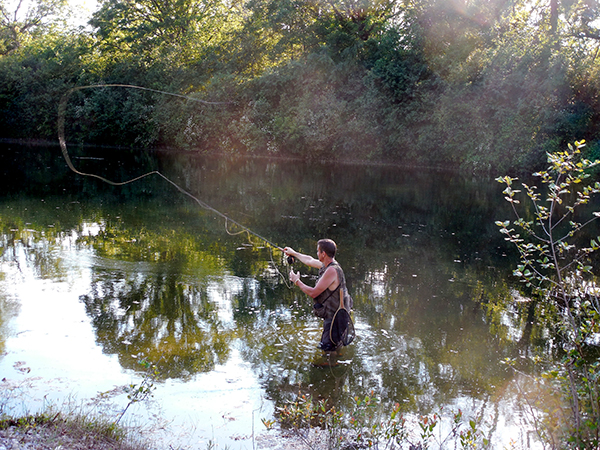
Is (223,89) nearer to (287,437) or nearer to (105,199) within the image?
(105,199)

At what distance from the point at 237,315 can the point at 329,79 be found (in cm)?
2789

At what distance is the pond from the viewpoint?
17.9ft

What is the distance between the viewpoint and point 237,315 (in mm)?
7797

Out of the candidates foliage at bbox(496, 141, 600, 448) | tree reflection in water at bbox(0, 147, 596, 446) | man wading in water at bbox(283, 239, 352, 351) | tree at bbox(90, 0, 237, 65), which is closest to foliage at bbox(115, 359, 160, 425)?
tree reflection in water at bbox(0, 147, 596, 446)

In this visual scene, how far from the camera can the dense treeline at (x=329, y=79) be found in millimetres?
26984

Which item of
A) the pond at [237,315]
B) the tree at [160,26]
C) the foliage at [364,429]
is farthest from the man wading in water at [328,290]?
the tree at [160,26]

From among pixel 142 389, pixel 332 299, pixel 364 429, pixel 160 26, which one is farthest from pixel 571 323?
pixel 160 26

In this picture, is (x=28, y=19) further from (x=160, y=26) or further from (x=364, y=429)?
(x=364, y=429)

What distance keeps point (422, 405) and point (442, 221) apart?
416 inches

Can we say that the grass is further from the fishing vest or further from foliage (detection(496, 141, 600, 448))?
foliage (detection(496, 141, 600, 448))

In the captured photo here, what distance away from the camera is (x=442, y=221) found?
51.2 feet

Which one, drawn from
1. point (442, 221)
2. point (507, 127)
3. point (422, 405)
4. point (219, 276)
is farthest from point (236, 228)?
point (507, 127)

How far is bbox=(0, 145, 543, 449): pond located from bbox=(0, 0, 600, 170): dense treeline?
13427 mm

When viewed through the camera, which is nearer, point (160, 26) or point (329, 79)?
point (329, 79)
